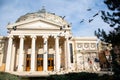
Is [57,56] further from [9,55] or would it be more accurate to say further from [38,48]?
[9,55]

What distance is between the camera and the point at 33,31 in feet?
125

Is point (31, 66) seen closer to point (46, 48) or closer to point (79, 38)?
point (46, 48)

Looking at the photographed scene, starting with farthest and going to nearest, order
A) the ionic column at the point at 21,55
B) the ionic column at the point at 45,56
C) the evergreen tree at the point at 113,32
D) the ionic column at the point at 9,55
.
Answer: the ionic column at the point at 45,56 → the ionic column at the point at 21,55 → the ionic column at the point at 9,55 → the evergreen tree at the point at 113,32

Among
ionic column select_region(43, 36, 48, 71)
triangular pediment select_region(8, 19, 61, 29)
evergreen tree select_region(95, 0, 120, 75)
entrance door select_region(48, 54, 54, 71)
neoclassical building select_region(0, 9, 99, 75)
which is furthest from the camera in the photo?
entrance door select_region(48, 54, 54, 71)

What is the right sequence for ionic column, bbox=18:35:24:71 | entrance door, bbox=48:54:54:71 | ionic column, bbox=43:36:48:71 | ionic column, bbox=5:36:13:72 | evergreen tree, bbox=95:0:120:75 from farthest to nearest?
entrance door, bbox=48:54:54:71 < ionic column, bbox=43:36:48:71 < ionic column, bbox=18:35:24:71 < ionic column, bbox=5:36:13:72 < evergreen tree, bbox=95:0:120:75

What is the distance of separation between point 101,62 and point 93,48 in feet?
11.7

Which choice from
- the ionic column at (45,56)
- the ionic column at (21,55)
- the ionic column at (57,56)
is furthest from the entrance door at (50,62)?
the ionic column at (21,55)

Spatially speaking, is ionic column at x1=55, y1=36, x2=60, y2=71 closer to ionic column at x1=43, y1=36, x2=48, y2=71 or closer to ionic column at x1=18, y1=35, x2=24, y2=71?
ionic column at x1=43, y1=36, x2=48, y2=71

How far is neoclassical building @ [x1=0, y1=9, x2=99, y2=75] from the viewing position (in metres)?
36.8

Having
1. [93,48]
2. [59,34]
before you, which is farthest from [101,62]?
[59,34]

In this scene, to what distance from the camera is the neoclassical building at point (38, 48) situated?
121 ft

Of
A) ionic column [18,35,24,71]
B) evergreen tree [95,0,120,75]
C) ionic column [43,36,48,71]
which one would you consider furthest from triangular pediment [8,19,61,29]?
evergreen tree [95,0,120,75]

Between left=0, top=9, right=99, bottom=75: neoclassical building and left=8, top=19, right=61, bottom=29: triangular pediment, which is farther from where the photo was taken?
left=8, top=19, right=61, bottom=29: triangular pediment

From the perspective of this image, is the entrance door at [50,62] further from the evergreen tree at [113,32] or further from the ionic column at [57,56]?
the evergreen tree at [113,32]
